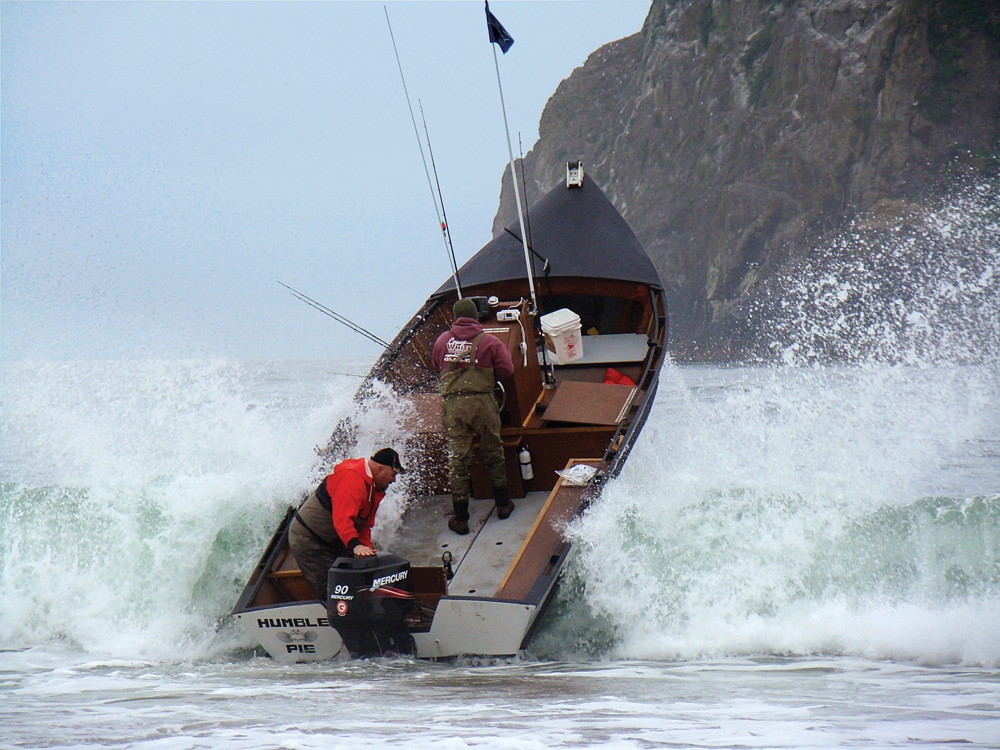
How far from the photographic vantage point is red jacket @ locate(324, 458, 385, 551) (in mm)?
4117

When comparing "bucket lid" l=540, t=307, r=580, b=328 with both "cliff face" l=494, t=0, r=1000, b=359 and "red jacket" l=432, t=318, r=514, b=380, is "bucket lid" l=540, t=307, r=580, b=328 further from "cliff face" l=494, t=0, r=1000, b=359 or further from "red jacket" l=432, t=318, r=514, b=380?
"cliff face" l=494, t=0, r=1000, b=359

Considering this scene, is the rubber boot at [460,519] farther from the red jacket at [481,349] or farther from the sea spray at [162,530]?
the sea spray at [162,530]

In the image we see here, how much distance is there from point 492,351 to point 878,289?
4662 cm

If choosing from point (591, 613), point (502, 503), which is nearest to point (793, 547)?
point (591, 613)

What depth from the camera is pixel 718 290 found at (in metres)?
48.6

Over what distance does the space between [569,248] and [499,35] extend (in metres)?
2.20

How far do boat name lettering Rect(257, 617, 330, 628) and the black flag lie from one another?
19.2 feet

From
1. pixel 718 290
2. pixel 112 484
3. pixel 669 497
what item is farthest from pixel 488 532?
pixel 718 290

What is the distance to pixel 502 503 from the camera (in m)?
5.19

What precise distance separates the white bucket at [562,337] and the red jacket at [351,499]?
120 inches

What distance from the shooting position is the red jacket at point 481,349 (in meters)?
5.05

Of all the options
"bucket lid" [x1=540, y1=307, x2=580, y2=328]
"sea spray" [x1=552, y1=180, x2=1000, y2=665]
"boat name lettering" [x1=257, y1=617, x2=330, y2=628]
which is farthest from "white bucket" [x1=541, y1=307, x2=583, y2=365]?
"boat name lettering" [x1=257, y1=617, x2=330, y2=628]

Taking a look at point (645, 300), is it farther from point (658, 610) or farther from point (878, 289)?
point (878, 289)

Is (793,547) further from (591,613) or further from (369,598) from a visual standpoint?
(369,598)
